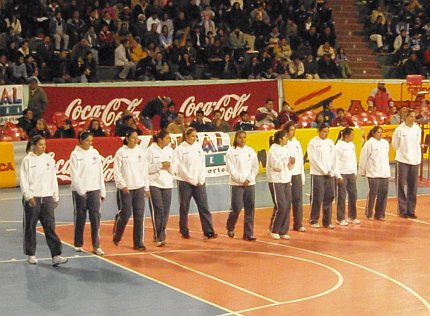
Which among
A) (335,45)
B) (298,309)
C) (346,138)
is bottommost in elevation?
(298,309)

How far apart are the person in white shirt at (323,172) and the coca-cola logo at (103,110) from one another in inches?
400

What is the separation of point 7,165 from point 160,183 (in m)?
6.95

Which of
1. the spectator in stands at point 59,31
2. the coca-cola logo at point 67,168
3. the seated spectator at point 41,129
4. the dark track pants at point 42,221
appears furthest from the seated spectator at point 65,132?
the dark track pants at point 42,221

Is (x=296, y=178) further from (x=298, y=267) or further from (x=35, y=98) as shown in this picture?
(x=35, y=98)

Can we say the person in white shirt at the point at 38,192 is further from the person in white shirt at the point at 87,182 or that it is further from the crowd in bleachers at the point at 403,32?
the crowd in bleachers at the point at 403,32

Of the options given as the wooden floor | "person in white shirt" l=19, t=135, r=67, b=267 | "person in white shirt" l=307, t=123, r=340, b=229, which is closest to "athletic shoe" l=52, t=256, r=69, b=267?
"person in white shirt" l=19, t=135, r=67, b=267

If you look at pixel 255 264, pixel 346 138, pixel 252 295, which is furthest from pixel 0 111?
pixel 252 295

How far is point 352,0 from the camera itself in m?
35.4

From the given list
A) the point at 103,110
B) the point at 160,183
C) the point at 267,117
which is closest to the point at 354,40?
the point at 267,117

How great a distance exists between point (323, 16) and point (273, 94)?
458 centimetres

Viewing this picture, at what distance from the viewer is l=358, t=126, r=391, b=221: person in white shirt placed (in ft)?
59.1

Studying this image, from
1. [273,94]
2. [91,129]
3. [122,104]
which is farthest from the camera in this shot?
[273,94]

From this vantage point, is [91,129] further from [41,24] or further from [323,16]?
[323,16]

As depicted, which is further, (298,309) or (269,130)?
(269,130)
